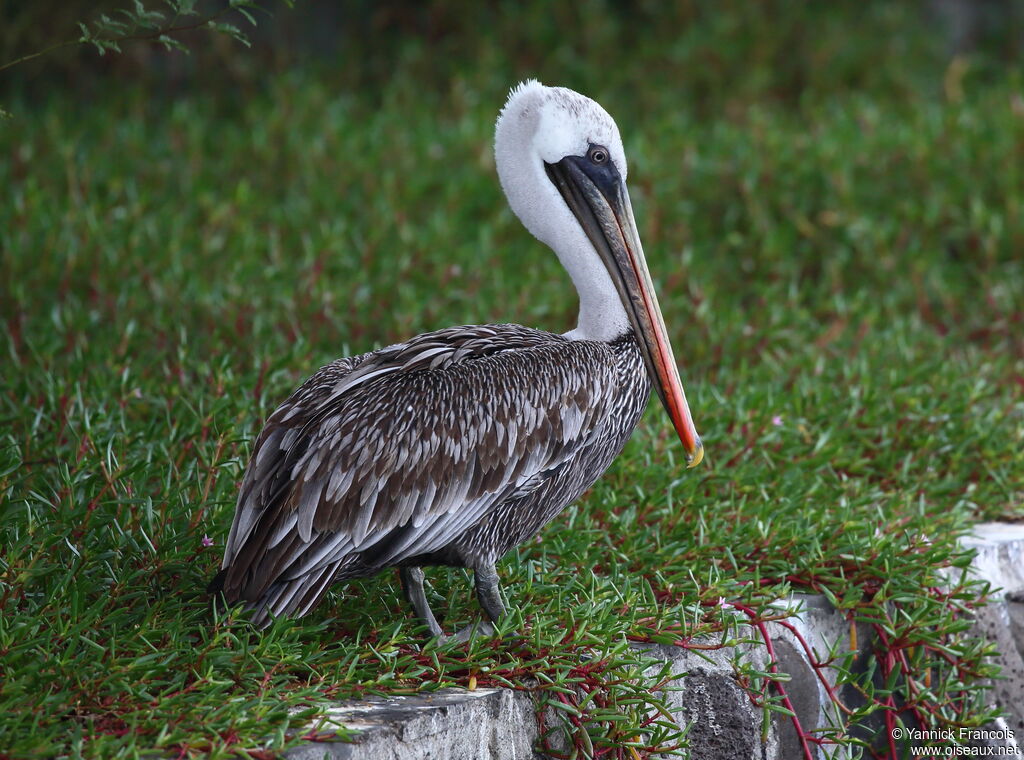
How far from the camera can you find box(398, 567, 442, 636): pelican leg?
9.77ft

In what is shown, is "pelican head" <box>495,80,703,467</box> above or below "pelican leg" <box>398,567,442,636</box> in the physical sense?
above

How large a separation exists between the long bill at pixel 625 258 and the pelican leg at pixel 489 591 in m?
0.60

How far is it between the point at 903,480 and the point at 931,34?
571 centimetres

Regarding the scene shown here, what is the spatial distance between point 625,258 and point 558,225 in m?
0.20

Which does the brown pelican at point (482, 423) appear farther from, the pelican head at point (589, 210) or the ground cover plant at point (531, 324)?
the ground cover plant at point (531, 324)

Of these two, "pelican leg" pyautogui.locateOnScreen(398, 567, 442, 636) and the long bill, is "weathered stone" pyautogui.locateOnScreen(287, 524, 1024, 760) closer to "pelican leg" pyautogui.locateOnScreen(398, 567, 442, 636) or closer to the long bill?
"pelican leg" pyautogui.locateOnScreen(398, 567, 442, 636)

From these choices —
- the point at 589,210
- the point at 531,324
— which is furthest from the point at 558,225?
the point at 531,324

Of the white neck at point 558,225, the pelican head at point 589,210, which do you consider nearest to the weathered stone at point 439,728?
the pelican head at point 589,210

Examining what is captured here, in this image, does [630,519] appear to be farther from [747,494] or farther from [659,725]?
[659,725]

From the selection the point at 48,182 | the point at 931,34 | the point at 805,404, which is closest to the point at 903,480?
the point at 805,404

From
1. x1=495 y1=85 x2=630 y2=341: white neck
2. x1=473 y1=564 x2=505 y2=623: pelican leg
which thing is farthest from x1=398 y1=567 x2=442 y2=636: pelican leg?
x1=495 y1=85 x2=630 y2=341: white neck

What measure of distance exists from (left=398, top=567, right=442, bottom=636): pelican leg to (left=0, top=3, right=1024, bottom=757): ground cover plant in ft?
0.19

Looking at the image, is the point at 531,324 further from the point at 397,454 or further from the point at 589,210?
the point at 397,454

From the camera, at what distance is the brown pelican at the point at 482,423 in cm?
279
